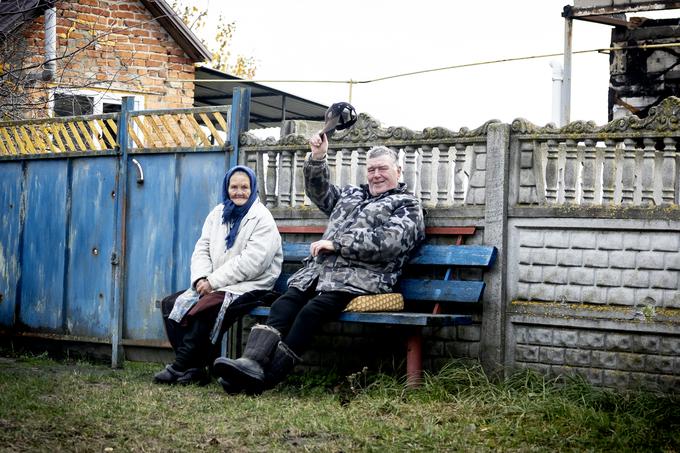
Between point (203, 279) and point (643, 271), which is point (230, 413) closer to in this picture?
point (203, 279)

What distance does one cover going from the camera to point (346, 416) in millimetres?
6406

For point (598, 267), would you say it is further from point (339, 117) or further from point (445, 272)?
point (339, 117)

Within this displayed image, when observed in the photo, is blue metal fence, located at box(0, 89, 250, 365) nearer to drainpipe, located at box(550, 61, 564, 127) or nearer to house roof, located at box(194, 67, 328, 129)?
house roof, located at box(194, 67, 328, 129)

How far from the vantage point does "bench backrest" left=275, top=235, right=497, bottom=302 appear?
746 cm

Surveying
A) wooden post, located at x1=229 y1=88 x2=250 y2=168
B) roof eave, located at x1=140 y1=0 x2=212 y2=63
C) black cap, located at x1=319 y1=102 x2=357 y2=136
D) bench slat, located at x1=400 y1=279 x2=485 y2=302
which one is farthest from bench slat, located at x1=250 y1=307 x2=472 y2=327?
roof eave, located at x1=140 y1=0 x2=212 y2=63

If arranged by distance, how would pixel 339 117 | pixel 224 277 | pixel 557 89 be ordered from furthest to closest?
1. pixel 557 89
2. pixel 339 117
3. pixel 224 277

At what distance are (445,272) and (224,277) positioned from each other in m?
1.61

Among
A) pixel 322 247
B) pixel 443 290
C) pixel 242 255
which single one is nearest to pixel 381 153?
pixel 322 247

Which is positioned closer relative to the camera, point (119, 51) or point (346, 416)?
point (346, 416)

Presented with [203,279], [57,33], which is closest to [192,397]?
[203,279]

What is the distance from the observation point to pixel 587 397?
6.85 meters

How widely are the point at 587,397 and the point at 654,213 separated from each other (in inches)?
48.6

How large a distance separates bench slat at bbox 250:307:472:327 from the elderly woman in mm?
930

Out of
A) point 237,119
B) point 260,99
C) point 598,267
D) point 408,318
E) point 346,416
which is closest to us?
point 346,416
